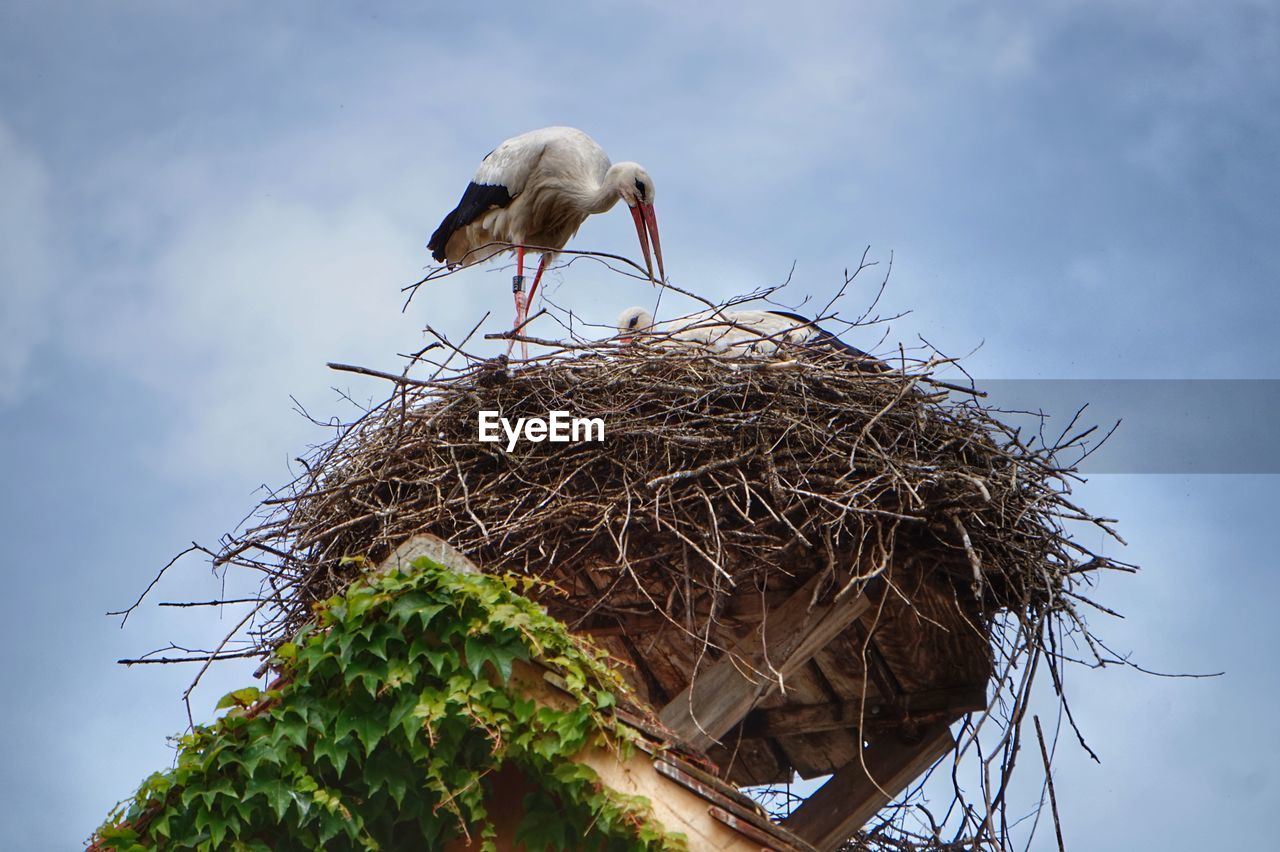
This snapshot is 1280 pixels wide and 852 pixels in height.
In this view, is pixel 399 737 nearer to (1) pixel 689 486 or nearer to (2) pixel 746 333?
(1) pixel 689 486

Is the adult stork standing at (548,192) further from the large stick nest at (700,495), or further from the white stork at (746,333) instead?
the large stick nest at (700,495)

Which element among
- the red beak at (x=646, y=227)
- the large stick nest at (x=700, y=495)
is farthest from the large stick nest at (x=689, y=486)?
the red beak at (x=646, y=227)

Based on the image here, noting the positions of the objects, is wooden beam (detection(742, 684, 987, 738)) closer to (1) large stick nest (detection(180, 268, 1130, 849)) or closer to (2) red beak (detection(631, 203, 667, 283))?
(1) large stick nest (detection(180, 268, 1130, 849))

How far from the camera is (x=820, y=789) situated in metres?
5.10

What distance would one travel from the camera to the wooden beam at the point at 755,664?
4367 millimetres

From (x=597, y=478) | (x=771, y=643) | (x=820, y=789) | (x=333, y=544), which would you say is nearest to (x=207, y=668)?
(x=333, y=544)

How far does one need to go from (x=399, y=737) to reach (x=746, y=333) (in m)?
3.10

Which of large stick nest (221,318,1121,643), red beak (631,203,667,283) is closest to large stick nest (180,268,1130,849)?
large stick nest (221,318,1121,643)

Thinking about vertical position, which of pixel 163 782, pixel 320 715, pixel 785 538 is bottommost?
pixel 163 782

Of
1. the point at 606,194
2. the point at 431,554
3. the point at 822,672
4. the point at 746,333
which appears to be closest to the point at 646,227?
the point at 606,194

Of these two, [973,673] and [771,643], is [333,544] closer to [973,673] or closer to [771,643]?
[771,643]

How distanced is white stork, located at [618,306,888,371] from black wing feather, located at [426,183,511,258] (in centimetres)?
204

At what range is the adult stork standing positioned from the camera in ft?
26.9

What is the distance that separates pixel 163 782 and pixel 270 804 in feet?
0.89
